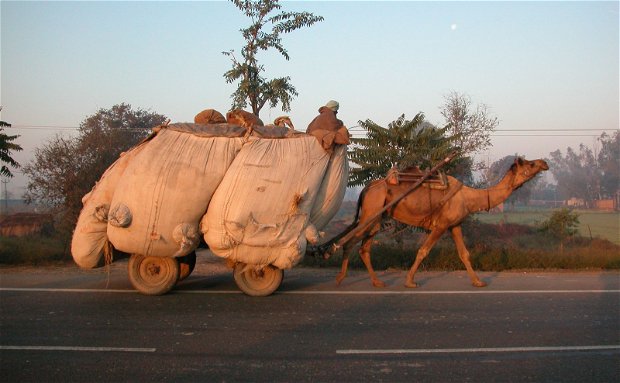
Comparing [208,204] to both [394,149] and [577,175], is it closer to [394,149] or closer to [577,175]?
[394,149]

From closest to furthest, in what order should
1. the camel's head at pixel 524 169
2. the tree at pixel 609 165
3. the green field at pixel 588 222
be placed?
the camel's head at pixel 524 169
the green field at pixel 588 222
the tree at pixel 609 165

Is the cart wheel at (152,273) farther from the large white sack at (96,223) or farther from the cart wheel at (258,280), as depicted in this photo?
the cart wheel at (258,280)

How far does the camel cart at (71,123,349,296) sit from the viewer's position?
9422 mm

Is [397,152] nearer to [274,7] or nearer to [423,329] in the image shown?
[274,7]

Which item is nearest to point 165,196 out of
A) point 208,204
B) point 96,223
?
point 208,204

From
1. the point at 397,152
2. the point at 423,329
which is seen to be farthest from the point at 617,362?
the point at 397,152

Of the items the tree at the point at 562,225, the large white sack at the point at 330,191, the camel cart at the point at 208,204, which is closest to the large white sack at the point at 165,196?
the camel cart at the point at 208,204

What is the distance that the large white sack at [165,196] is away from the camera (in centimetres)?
936

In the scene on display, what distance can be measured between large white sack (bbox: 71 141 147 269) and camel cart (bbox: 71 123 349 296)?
2cm

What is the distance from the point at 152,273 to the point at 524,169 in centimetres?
696

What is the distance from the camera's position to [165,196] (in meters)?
9.36

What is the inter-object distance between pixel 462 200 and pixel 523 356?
4.95 metres

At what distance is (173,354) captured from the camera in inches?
272

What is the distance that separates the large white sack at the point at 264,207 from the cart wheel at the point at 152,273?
0.92 metres
